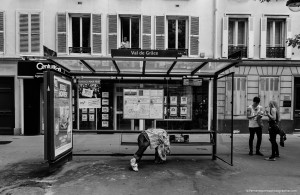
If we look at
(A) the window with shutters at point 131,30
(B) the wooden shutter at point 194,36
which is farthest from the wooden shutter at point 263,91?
(A) the window with shutters at point 131,30

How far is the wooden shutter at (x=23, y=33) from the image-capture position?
12.6 m

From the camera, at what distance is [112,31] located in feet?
42.4

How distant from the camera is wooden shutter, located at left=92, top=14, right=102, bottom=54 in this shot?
12844 millimetres

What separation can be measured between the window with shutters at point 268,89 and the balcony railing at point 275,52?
1.12 metres

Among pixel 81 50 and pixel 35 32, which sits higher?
pixel 35 32

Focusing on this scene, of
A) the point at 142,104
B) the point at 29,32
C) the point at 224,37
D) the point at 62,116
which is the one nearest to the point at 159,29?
the point at 224,37

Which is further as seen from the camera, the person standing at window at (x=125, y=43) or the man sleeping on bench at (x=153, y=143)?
the person standing at window at (x=125, y=43)

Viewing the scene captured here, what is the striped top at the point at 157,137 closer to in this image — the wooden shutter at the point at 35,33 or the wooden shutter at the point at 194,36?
the wooden shutter at the point at 194,36

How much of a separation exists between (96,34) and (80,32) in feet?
2.67

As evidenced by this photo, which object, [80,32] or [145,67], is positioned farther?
[80,32]

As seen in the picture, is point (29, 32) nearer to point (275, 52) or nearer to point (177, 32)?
point (177, 32)

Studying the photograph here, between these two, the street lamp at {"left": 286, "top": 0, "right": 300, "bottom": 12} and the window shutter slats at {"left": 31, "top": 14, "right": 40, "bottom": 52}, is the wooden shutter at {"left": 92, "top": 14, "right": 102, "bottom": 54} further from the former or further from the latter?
the street lamp at {"left": 286, "top": 0, "right": 300, "bottom": 12}

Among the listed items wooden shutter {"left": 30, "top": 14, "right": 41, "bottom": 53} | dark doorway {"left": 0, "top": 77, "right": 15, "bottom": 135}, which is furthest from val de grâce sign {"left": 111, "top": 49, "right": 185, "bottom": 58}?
dark doorway {"left": 0, "top": 77, "right": 15, "bottom": 135}

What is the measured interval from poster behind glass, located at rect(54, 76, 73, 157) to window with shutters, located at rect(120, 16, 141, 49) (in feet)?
22.6
